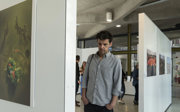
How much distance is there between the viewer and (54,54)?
1067mm

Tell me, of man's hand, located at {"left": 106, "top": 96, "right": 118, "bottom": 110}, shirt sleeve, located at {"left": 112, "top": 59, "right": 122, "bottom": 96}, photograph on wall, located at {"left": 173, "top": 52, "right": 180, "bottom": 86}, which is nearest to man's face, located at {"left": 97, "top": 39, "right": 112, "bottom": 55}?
shirt sleeve, located at {"left": 112, "top": 59, "right": 122, "bottom": 96}

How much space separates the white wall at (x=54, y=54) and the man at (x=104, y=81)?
22.3 inches

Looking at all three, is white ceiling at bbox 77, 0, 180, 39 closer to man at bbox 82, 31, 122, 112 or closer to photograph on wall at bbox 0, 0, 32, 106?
man at bbox 82, 31, 122, 112

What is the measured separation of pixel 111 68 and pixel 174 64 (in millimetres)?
8377

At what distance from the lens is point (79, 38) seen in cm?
1162

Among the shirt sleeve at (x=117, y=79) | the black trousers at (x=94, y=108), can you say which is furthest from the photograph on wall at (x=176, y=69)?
the black trousers at (x=94, y=108)

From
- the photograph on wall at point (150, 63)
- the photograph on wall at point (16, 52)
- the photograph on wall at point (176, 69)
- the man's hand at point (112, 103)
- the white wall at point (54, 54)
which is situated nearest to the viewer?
the white wall at point (54, 54)

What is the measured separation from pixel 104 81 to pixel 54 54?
71 centimetres

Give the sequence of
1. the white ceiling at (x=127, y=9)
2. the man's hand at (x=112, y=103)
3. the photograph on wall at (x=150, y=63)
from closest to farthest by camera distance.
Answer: the man's hand at (x=112, y=103)
the photograph on wall at (x=150, y=63)
the white ceiling at (x=127, y=9)

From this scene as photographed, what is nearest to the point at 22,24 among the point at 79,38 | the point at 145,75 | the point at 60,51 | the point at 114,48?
the point at 60,51

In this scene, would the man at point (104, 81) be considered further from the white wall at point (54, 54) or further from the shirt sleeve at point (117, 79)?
the white wall at point (54, 54)

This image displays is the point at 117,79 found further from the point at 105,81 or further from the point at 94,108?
the point at 94,108

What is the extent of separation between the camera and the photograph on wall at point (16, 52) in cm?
126

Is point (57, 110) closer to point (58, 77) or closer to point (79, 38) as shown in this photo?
point (58, 77)
